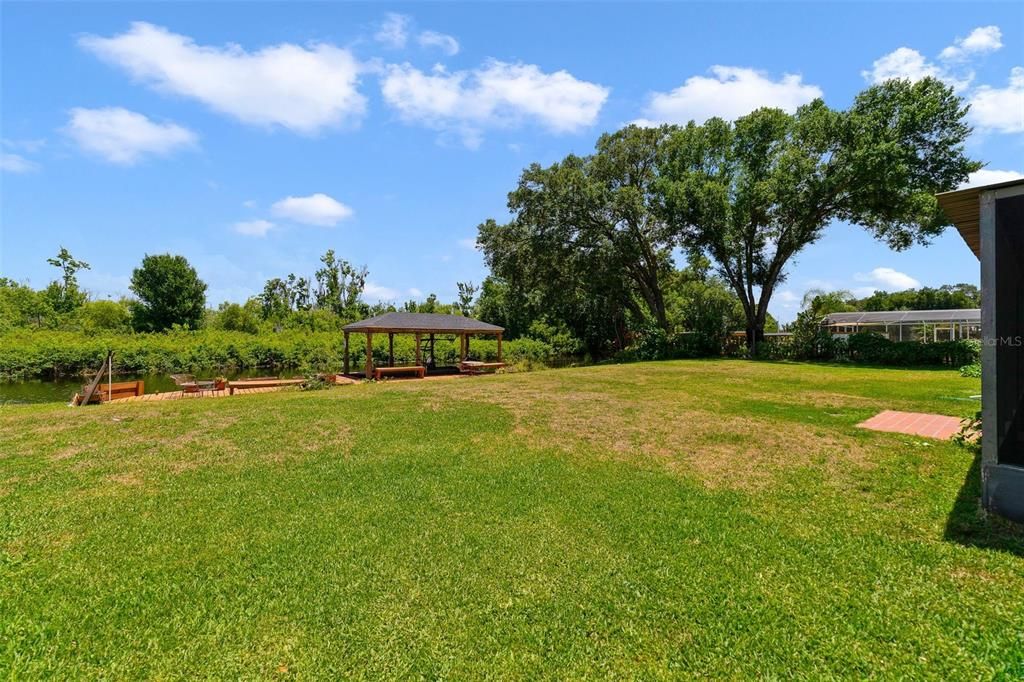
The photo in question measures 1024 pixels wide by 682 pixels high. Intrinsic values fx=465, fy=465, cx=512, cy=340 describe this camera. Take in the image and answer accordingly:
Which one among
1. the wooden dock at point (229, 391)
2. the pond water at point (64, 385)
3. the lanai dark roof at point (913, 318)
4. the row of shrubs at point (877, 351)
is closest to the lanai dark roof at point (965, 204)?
the wooden dock at point (229, 391)

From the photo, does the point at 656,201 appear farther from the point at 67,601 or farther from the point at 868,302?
the point at 868,302

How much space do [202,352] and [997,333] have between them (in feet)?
91.9

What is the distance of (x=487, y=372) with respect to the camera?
18.8m

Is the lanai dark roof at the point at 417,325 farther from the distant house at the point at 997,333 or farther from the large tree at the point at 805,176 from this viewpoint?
the distant house at the point at 997,333

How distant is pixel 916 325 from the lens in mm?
29453

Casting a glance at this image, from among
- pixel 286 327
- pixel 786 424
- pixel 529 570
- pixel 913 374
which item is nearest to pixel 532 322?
pixel 286 327

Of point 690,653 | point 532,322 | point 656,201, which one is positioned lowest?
point 690,653

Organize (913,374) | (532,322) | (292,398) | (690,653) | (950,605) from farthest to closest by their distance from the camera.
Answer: (532,322)
(913,374)
(292,398)
(950,605)
(690,653)

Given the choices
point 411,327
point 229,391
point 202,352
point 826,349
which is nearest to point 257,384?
point 229,391

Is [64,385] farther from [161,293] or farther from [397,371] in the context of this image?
[161,293]

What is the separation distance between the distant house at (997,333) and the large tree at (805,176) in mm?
15672

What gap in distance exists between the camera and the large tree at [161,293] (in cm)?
3316

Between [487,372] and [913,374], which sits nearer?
[913,374]

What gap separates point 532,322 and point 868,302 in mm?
46235
